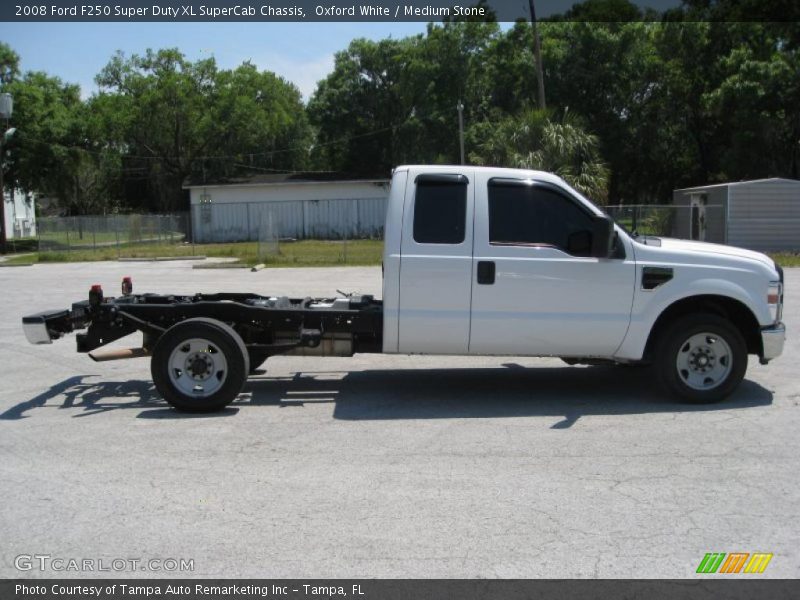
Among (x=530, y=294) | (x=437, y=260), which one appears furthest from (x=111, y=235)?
(x=530, y=294)

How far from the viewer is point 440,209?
7.28 m

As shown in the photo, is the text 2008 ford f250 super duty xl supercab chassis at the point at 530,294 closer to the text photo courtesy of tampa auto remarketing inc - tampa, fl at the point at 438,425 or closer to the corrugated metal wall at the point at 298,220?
the text photo courtesy of tampa auto remarketing inc - tampa, fl at the point at 438,425

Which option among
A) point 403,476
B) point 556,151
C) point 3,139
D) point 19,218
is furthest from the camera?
point 19,218

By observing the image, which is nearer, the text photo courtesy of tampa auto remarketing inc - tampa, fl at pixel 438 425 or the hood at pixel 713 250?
the text photo courtesy of tampa auto remarketing inc - tampa, fl at pixel 438 425

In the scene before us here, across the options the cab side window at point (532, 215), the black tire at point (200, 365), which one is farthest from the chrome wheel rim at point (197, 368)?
the cab side window at point (532, 215)

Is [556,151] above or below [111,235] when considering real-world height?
above

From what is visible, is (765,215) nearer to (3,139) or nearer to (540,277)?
(540,277)

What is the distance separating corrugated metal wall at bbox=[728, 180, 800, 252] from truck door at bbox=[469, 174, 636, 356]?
72.7 feet

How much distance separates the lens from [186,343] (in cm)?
736

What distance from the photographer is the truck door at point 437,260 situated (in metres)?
7.18

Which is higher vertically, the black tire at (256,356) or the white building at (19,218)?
the white building at (19,218)

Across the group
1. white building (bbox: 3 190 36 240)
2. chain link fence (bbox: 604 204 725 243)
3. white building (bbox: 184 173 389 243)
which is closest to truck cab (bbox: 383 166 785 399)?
chain link fence (bbox: 604 204 725 243)

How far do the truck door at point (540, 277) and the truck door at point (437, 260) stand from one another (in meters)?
0.11

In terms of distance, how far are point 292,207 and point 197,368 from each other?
1388 inches
